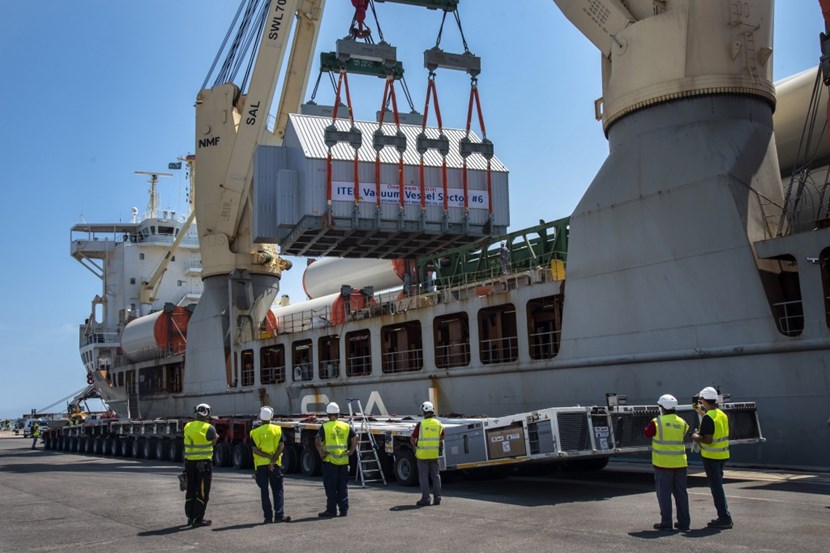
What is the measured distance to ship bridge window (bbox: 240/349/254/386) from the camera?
1289 inches

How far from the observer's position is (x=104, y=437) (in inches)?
1234

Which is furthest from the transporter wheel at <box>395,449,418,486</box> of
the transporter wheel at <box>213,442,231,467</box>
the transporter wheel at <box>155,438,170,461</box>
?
the transporter wheel at <box>155,438,170,461</box>

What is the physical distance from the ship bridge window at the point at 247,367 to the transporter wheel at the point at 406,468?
18.7 meters

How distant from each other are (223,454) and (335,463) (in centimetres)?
1182

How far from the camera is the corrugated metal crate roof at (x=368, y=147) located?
1028 inches

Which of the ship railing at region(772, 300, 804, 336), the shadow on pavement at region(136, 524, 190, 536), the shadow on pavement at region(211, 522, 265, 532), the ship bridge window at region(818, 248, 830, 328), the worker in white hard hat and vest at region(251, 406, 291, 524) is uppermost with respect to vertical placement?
the ship bridge window at region(818, 248, 830, 328)

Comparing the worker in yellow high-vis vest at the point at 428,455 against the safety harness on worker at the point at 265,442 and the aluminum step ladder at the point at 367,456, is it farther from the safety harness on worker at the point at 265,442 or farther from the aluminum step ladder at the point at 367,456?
Result: the aluminum step ladder at the point at 367,456

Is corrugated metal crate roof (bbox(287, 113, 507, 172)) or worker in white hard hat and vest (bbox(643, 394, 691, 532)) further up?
corrugated metal crate roof (bbox(287, 113, 507, 172))

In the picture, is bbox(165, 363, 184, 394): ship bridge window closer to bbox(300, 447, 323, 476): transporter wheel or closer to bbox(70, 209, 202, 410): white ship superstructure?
bbox(70, 209, 202, 410): white ship superstructure

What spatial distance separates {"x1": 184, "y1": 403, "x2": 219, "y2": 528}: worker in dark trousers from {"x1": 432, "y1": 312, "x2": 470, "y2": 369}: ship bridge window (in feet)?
42.4

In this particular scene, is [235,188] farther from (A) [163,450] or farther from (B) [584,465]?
(B) [584,465]

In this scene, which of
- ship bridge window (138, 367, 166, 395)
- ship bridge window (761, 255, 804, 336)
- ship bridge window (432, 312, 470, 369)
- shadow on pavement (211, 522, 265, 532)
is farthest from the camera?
ship bridge window (138, 367, 166, 395)

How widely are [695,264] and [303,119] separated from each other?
667 inches

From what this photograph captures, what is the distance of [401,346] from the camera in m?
26.1
